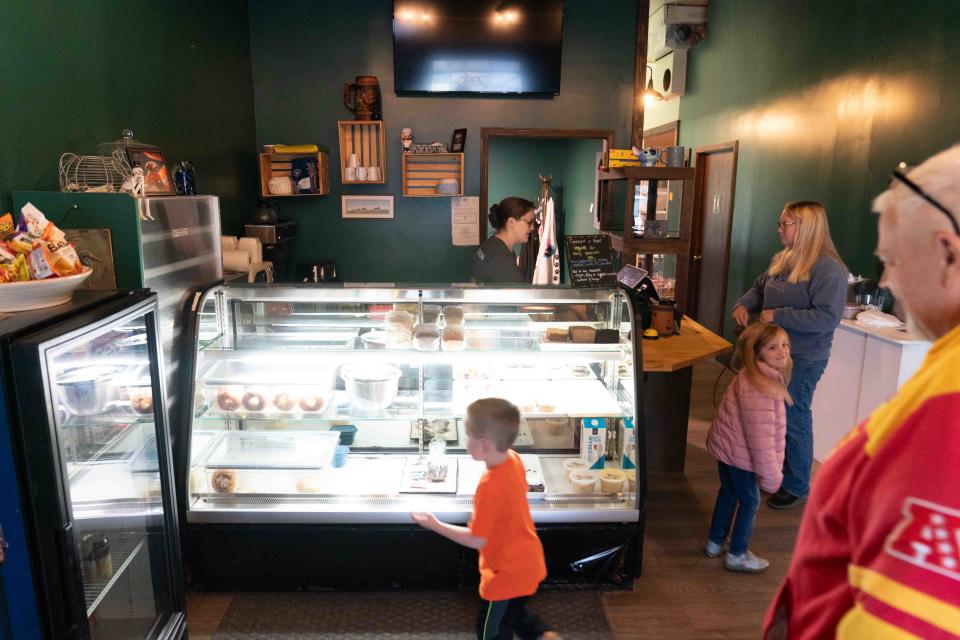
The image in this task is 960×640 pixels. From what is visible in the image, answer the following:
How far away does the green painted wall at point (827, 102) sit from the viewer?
161 inches

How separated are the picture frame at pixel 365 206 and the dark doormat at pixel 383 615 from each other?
330 cm

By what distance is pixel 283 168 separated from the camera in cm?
521

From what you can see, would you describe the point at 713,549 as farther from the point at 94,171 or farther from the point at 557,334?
the point at 94,171

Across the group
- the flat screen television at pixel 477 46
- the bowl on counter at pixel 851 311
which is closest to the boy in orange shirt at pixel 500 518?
the bowl on counter at pixel 851 311

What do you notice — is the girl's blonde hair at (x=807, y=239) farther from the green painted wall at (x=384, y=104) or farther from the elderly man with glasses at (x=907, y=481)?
the elderly man with glasses at (x=907, y=481)

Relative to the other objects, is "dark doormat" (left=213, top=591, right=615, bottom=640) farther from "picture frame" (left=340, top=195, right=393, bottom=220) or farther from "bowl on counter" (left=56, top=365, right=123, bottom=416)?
"picture frame" (left=340, top=195, right=393, bottom=220)

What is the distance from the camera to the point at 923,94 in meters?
4.10

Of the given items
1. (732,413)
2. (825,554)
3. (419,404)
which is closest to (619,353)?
(732,413)

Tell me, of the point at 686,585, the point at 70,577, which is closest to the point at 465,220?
the point at 686,585

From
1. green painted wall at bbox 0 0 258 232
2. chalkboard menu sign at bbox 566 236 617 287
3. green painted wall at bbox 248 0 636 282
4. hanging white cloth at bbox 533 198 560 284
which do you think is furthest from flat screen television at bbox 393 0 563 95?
chalkboard menu sign at bbox 566 236 617 287

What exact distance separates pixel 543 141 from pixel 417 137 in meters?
4.31

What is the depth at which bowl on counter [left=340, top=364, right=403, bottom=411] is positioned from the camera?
2.83 meters

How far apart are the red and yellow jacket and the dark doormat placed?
6.57 feet

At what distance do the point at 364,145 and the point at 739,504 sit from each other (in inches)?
152
